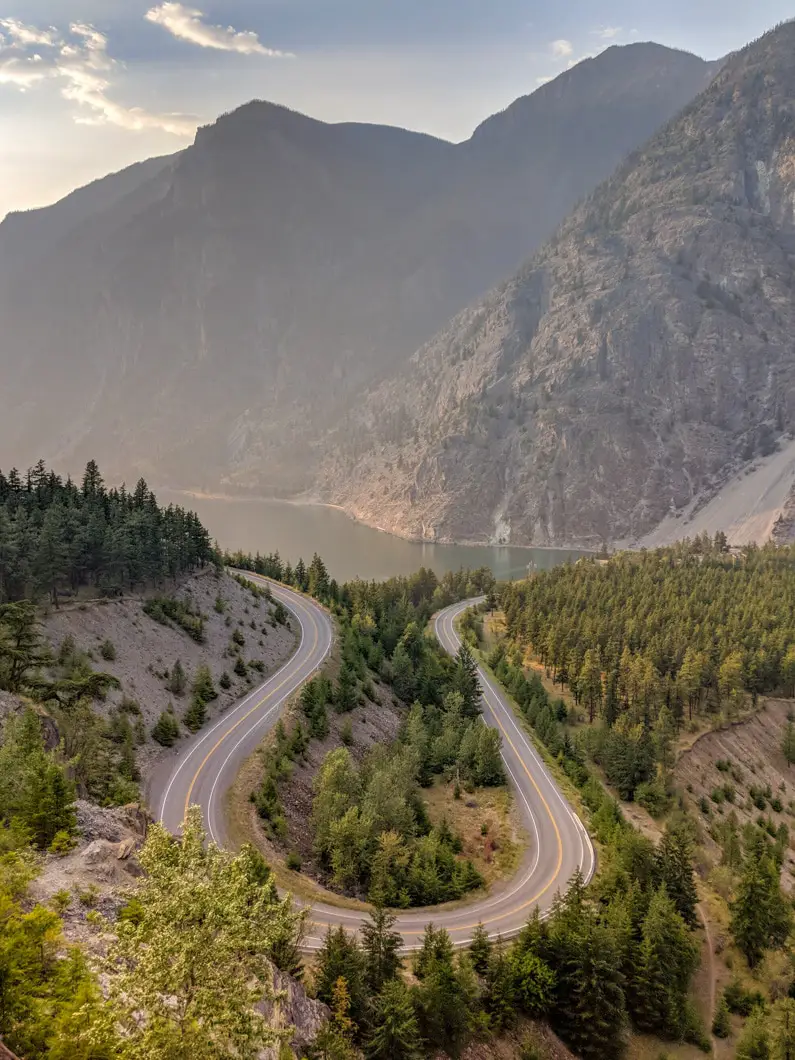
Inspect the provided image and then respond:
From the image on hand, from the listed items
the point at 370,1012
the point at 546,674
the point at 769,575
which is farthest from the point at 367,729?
the point at 769,575

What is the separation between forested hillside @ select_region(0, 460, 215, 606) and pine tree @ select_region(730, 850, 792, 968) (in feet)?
193

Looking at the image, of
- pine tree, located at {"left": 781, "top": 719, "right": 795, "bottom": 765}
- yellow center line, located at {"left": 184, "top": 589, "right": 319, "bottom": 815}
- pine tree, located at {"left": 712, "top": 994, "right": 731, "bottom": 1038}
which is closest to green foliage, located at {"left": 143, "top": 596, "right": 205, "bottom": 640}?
yellow center line, located at {"left": 184, "top": 589, "right": 319, "bottom": 815}

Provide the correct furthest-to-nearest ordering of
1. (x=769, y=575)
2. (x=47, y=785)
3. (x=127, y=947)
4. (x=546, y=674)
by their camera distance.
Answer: (x=769, y=575) < (x=546, y=674) < (x=47, y=785) < (x=127, y=947)

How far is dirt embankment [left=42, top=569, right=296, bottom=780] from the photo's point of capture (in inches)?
2048

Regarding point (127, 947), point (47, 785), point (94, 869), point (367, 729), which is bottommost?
point (367, 729)

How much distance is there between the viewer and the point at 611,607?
385 ft

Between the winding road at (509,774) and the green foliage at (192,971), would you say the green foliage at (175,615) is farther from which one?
the green foliage at (192,971)

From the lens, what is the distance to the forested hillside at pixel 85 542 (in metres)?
55.8

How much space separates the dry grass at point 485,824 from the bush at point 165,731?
829 inches

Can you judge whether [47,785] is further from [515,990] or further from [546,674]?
[546,674]

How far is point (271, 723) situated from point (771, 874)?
3945cm

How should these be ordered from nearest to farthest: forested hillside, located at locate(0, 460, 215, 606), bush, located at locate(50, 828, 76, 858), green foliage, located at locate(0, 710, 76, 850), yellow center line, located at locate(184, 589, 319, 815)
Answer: bush, located at locate(50, 828, 76, 858) < green foliage, located at locate(0, 710, 76, 850) < yellow center line, located at locate(184, 589, 319, 815) < forested hillside, located at locate(0, 460, 215, 606)

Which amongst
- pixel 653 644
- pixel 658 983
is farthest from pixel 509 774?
pixel 653 644

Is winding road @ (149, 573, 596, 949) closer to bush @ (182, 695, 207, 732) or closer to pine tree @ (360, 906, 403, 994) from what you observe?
bush @ (182, 695, 207, 732)
